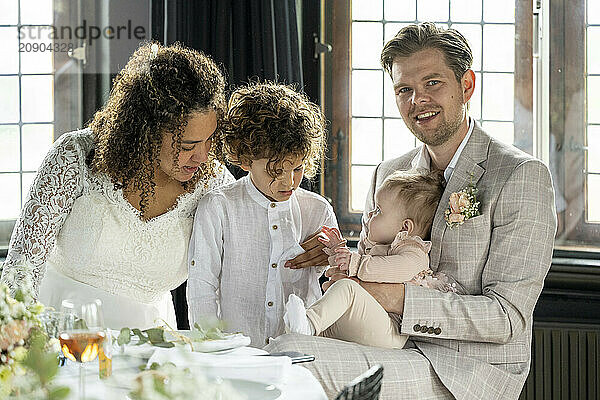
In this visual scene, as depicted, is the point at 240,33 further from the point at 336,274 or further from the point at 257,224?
the point at 336,274

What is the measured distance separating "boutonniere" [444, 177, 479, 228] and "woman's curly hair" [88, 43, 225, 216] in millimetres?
816

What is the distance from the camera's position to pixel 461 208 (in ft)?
8.43

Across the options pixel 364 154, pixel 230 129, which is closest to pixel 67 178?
pixel 230 129

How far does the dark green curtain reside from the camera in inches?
153

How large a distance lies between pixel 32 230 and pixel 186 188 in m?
0.54

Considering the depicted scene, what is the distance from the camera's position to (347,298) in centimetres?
247

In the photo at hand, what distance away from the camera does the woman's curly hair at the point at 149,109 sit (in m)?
2.62

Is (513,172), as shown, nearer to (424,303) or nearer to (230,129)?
(424,303)

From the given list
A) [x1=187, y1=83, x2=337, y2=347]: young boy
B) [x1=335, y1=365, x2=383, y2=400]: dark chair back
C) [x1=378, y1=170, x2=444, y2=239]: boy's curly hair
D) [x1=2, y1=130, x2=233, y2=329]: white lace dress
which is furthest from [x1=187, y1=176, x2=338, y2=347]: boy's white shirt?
[x1=335, y1=365, x2=383, y2=400]: dark chair back

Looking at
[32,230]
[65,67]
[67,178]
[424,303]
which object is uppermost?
[65,67]

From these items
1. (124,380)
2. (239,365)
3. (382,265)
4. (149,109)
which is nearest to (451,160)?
(382,265)

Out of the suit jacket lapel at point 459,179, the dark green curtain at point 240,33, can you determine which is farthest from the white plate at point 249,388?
the dark green curtain at point 240,33

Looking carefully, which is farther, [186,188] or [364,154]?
[364,154]

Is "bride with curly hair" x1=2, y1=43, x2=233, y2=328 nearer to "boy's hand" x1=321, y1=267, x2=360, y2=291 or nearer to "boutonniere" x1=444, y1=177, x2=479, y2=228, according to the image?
"boy's hand" x1=321, y1=267, x2=360, y2=291
